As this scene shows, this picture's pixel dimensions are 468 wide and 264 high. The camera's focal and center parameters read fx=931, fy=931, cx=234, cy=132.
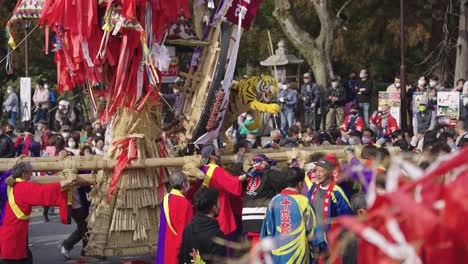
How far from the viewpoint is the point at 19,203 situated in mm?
8367

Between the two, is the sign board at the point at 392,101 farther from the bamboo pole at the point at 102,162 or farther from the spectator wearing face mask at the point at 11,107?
the bamboo pole at the point at 102,162

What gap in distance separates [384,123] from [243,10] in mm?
9264

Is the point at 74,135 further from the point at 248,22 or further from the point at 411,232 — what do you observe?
the point at 411,232

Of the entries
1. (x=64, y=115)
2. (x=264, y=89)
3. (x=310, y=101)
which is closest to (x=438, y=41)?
(x=310, y=101)

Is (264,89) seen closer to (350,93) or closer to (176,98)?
(176,98)

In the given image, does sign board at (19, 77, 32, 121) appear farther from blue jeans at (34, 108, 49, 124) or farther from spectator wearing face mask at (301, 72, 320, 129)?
spectator wearing face mask at (301, 72, 320, 129)

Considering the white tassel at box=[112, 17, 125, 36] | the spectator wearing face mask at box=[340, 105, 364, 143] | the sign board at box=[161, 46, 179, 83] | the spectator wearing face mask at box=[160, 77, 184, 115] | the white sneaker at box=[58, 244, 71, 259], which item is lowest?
the white sneaker at box=[58, 244, 71, 259]

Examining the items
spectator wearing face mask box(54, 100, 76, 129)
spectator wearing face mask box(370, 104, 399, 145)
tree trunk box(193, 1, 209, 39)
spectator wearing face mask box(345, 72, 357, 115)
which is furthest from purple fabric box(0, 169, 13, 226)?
spectator wearing face mask box(54, 100, 76, 129)

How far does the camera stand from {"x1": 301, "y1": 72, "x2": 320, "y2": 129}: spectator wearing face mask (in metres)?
21.3

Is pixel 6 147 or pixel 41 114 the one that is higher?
pixel 41 114

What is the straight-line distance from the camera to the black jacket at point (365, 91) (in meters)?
19.7

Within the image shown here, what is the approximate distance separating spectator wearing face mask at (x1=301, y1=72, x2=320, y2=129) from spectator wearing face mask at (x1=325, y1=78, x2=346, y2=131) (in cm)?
74

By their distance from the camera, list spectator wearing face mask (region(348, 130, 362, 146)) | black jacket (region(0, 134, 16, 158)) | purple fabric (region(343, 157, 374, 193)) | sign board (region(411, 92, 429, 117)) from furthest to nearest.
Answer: sign board (region(411, 92, 429, 117))
black jacket (region(0, 134, 16, 158))
spectator wearing face mask (region(348, 130, 362, 146))
purple fabric (region(343, 157, 374, 193))

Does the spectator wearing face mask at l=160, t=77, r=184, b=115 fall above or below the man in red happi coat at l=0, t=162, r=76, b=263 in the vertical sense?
above
